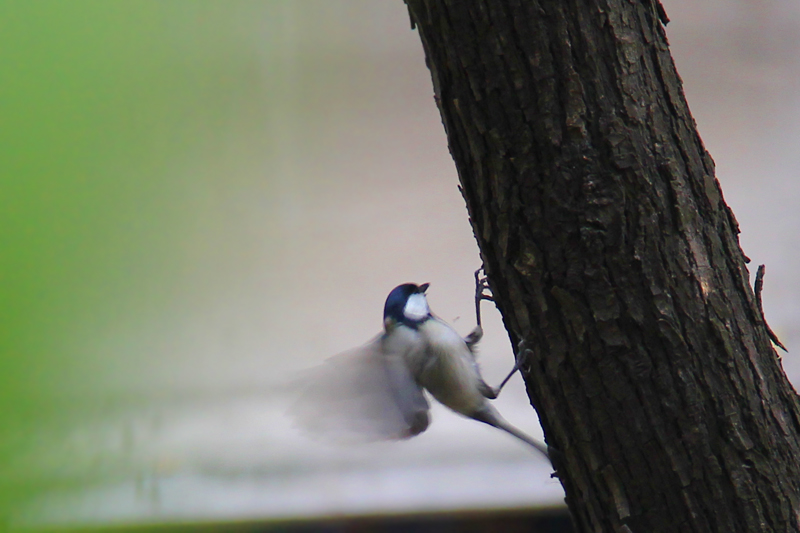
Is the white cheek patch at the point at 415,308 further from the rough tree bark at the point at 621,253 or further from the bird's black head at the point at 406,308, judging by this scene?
the rough tree bark at the point at 621,253

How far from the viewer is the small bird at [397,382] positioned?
97 cm

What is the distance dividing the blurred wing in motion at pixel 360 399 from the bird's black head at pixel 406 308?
0.22 ft

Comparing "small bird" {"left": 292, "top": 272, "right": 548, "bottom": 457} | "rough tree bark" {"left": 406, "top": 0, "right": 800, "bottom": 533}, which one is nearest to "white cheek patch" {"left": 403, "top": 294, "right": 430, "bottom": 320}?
"small bird" {"left": 292, "top": 272, "right": 548, "bottom": 457}

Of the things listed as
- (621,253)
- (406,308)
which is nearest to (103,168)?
(406,308)

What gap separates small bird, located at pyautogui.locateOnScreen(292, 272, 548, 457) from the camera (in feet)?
3.18

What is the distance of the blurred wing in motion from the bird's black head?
0.07 m

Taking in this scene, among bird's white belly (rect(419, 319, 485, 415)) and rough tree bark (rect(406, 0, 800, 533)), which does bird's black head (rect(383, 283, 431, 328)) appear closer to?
bird's white belly (rect(419, 319, 485, 415))

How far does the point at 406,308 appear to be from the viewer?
1.07 m

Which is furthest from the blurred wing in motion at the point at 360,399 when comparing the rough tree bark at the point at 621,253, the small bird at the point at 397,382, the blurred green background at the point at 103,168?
the blurred green background at the point at 103,168

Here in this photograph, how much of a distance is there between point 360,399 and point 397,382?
2.5 inches

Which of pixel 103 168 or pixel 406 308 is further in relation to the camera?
pixel 103 168

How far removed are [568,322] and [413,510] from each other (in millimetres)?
1479

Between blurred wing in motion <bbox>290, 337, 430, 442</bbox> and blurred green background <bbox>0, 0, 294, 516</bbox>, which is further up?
blurred green background <bbox>0, 0, 294, 516</bbox>

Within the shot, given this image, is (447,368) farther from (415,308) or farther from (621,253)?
(621,253)
